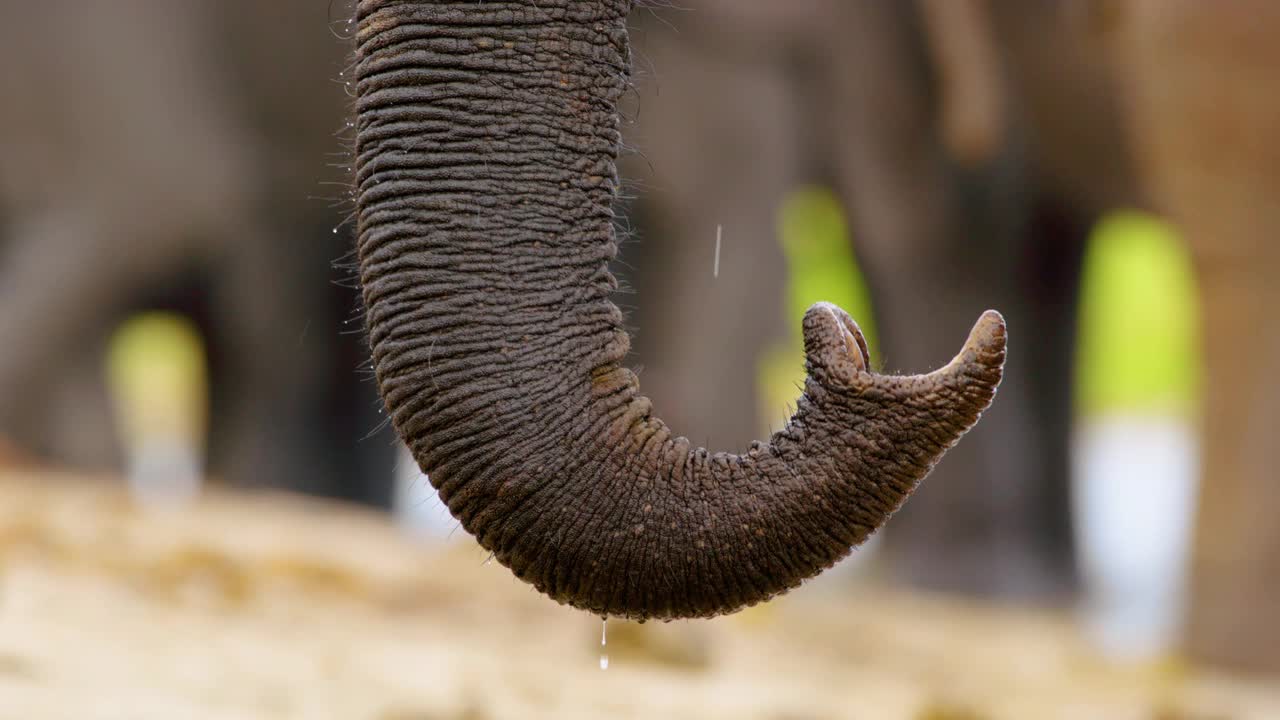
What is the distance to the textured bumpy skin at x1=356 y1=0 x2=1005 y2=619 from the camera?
1.39m

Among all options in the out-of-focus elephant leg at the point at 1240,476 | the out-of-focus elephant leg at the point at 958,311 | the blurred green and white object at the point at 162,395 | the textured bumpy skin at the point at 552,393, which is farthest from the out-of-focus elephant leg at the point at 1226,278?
the blurred green and white object at the point at 162,395

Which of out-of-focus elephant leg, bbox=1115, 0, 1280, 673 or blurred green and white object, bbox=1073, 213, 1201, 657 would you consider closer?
out-of-focus elephant leg, bbox=1115, 0, 1280, 673

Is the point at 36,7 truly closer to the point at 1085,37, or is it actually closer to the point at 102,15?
the point at 102,15

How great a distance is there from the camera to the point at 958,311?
647 cm

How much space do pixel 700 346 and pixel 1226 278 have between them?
3619 millimetres

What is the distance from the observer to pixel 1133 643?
563 cm

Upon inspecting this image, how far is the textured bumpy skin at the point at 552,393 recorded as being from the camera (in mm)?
1386

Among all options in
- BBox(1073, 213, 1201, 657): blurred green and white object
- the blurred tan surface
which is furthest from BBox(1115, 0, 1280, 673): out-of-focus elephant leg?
BBox(1073, 213, 1201, 657): blurred green and white object

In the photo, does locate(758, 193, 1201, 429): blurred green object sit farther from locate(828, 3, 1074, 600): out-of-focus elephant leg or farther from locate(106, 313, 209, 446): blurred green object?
locate(106, 313, 209, 446): blurred green object

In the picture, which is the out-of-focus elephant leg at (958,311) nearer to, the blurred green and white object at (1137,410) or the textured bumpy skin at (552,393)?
the blurred green and white object at (1137,410)

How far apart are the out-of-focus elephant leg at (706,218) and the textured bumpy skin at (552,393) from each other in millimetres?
5276

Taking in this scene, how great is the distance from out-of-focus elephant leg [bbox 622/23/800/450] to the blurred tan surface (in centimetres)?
215

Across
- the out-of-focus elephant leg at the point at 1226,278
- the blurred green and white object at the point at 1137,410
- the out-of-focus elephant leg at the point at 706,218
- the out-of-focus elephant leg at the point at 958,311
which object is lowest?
the out-of-focus elephant leg at the point at 1226,278

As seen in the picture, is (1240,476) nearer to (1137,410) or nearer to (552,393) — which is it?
(552,393)
